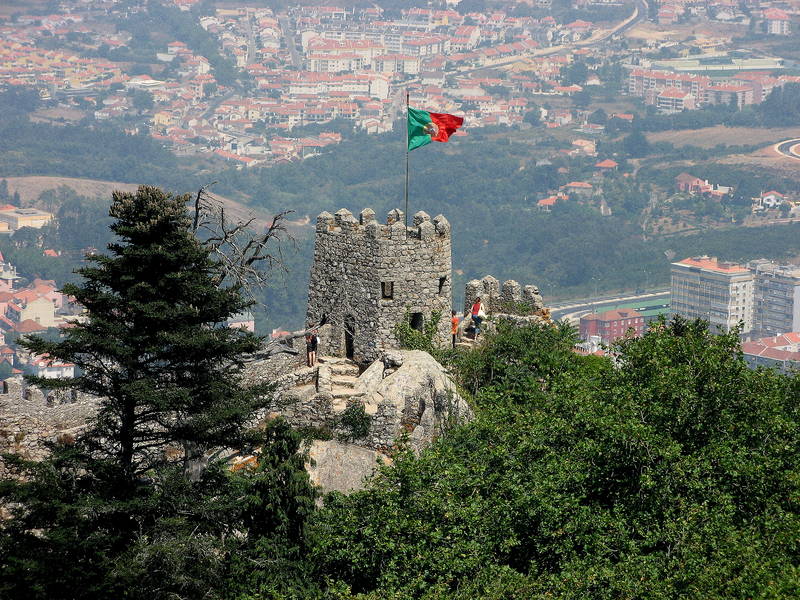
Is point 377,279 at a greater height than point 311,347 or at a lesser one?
greater

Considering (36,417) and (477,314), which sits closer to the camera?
(36,417)

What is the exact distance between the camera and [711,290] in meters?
191

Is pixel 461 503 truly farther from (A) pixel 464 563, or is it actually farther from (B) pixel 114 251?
(B) pixel 114 251

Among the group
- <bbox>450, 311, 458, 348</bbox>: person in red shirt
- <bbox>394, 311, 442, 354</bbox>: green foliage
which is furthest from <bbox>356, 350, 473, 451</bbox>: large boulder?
<bbox>450, 311, 458, 348</bbox>: person in red shirt

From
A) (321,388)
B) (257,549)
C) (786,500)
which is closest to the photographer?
(257,549)

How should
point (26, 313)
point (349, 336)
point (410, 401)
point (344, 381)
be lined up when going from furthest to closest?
point (26, 313), point (349, 336), point (344, 381), point (410, 401)

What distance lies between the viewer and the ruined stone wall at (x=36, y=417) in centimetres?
2230

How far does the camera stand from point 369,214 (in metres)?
28.6

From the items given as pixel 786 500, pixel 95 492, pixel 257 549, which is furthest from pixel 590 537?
pixel 95 492

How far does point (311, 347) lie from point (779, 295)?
176063 mm

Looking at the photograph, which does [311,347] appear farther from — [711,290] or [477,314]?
[711,290]

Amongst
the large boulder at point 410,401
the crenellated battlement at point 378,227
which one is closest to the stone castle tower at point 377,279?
the crenellated battlement at point 378,227

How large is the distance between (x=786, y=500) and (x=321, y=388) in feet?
28.5

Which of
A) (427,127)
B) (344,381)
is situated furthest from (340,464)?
(427,127)
